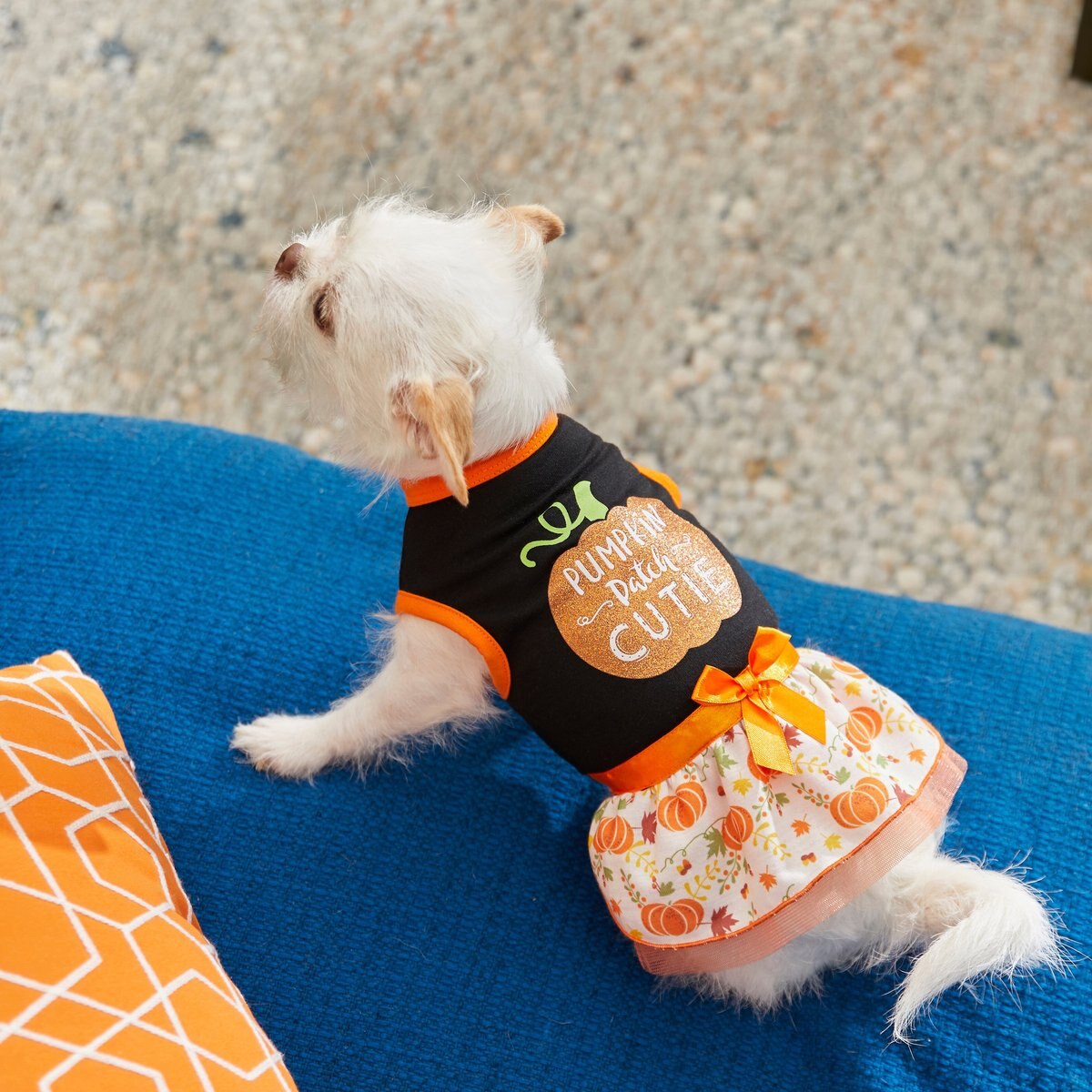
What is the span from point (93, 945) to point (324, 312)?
689mm

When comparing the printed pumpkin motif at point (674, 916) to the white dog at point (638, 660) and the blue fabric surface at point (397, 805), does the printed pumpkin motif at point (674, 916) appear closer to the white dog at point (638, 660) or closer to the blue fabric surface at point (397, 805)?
the white dog at point (638, 660)

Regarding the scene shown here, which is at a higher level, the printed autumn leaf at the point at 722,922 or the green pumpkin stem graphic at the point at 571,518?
the green pumpkin stem graphic at the point at 571,518

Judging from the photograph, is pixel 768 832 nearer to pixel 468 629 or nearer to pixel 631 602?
pixel 631 602

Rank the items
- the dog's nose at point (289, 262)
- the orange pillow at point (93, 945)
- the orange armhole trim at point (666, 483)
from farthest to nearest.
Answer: the orange armhole trim at point (666, 483), the dog's nose at point (289, 262), the orange pillow at point (93, 945)

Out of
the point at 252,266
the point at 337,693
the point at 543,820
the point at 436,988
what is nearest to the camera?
the point at 436,988

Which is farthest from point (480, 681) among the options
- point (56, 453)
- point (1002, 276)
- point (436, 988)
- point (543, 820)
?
point (1002, 276)

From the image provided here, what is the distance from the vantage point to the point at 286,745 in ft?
4.40

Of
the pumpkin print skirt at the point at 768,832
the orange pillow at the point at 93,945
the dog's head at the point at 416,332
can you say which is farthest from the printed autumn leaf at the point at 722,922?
the dog's head at the point at 416,332

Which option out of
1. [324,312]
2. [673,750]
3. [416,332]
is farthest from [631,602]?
[324,312]

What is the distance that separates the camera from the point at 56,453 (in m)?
1.54

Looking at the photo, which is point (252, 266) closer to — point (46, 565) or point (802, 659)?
point (46, 565)

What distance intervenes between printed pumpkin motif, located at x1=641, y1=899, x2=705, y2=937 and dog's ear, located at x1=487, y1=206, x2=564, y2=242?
0.81m

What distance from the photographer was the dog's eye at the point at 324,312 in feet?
3.85

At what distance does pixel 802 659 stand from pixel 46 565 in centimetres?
103
